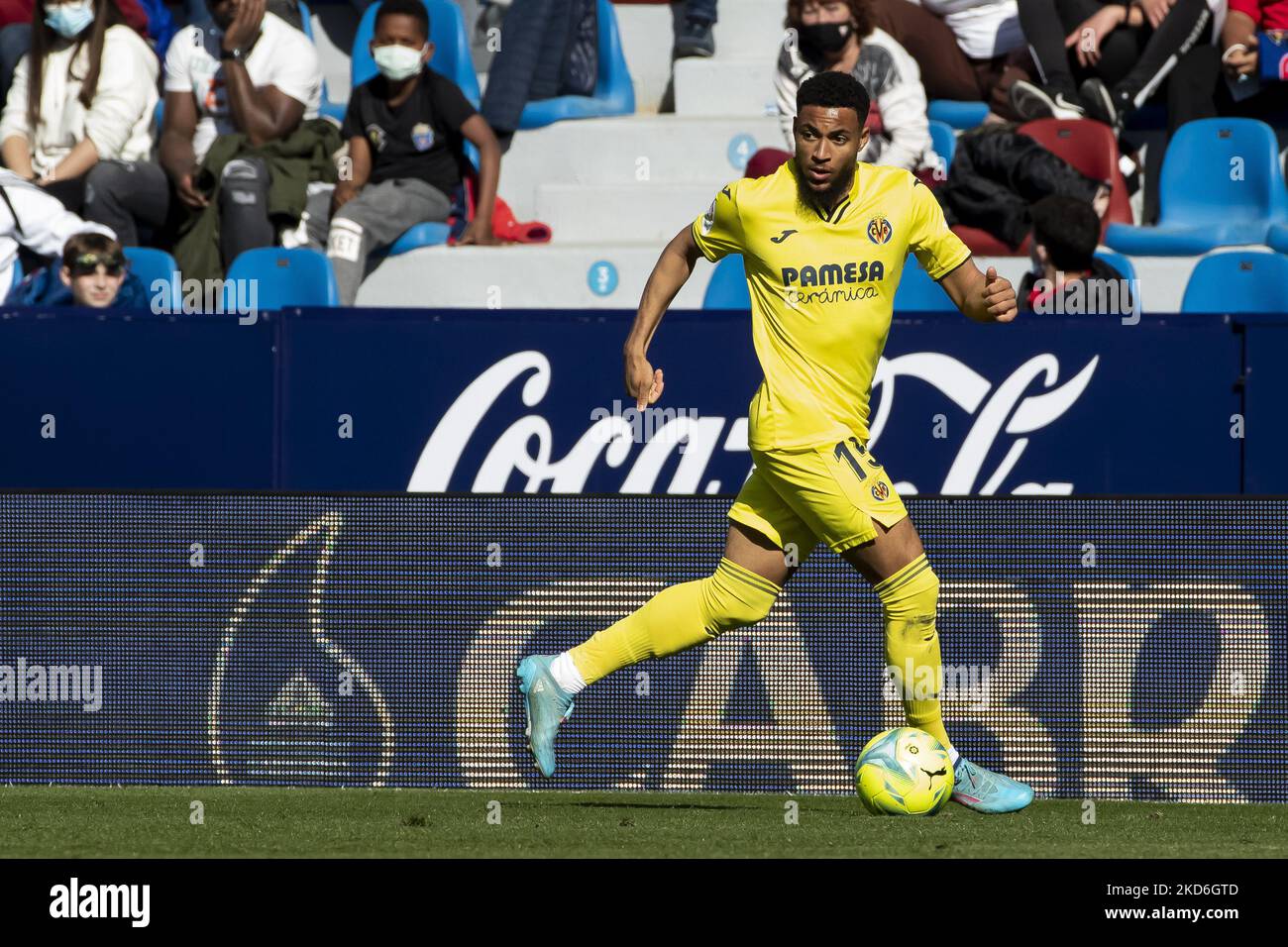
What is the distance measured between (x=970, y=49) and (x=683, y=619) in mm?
6617

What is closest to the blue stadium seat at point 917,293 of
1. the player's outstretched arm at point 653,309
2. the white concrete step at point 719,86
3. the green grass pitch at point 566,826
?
the green grass pitch at point 566,826

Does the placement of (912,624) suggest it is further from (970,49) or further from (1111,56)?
(970,49)

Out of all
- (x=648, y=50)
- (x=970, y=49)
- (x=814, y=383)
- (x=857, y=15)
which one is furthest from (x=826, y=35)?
(x=814, y=383)

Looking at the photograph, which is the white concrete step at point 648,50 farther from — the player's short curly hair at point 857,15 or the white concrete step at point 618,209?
the player's short curly hair at point 857,15

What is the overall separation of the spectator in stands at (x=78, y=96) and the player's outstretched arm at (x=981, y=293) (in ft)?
22.1

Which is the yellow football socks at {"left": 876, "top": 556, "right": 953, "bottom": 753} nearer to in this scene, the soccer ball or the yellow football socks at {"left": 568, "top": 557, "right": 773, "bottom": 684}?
the soccer ball

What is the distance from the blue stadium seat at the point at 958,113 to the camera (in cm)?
1156

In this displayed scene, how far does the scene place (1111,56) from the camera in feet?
37.2

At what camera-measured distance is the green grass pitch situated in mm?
5273

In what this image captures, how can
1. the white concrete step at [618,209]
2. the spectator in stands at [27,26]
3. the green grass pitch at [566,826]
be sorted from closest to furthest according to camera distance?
1. the green grass pitch at [566,826]
2. the white concrete step at [618,209]
3. the spectator in stands at [27,26]

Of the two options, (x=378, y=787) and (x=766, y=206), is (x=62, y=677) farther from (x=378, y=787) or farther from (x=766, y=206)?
(x=766, y=206)

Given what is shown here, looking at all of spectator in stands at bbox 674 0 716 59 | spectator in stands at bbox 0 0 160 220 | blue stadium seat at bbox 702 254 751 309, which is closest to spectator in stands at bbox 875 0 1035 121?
spectator in stands at bbox 674 0 716 59

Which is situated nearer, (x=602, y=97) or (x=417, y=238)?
(x=417, y=238)

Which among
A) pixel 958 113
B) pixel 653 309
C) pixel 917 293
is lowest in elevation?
pixel 653 309
